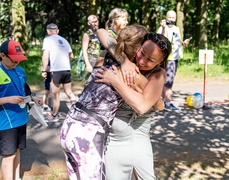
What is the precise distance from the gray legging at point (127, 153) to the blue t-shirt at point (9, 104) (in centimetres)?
119

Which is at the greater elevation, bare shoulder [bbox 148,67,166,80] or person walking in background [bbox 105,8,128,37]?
person walking in background [bbox 105,8,128,37]

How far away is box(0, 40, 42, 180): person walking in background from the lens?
329 cm

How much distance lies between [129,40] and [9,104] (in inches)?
61.5

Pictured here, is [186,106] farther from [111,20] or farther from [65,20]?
[65,20]

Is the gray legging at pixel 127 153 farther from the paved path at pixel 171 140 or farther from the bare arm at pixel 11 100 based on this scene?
the paved path at pixel 171 140

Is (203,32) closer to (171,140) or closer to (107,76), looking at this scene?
(171,140)

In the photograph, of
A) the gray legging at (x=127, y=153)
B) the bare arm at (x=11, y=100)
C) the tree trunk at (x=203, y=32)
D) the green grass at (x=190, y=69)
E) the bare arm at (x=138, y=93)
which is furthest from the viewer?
the tree trunk at (x=203, y=32)

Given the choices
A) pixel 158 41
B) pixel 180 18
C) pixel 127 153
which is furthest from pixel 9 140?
pixel 180 18

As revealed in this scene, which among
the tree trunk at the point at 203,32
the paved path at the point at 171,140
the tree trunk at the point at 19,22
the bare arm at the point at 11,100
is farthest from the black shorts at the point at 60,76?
the tree trunk at the point at 203,32

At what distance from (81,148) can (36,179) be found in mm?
1961

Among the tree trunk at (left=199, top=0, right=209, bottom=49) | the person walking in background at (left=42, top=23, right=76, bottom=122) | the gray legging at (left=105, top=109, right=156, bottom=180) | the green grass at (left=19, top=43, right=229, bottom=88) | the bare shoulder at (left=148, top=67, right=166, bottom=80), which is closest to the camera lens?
the bare shoulder at (left=148, top=67, right=166, bottom=80)

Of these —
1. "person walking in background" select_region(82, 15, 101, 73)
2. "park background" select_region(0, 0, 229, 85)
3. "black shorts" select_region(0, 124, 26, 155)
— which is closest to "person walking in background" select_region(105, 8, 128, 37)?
"black shorts" select_region(0, 124, 26, 155)

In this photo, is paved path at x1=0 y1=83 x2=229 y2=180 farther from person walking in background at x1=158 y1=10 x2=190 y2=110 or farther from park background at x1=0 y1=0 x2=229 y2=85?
park background at x1=0 y1=0 x2=229 y2=85

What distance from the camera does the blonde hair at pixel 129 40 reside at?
230 centimetres
